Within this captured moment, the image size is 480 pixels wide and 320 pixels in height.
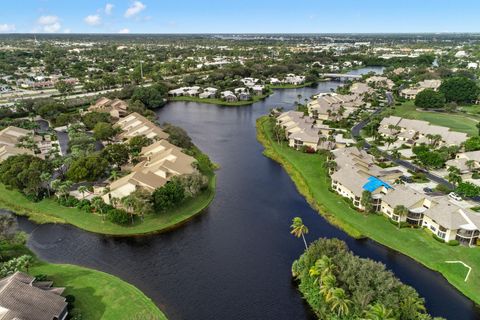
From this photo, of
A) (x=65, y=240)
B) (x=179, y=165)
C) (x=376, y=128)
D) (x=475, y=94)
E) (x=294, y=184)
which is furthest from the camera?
(x=475, y=94)

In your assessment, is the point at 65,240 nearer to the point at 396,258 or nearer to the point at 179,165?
the point at 179,165

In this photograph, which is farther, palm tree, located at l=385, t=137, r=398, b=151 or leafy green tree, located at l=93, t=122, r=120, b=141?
leafy green tree, located at l=93, t=122, r=120, b=141

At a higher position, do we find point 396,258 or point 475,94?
point 475,94

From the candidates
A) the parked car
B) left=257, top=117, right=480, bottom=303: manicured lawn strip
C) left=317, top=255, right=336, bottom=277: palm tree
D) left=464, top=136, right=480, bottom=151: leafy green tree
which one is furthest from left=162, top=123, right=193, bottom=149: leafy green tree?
left=464, top=136, right=480, bottom=151: leafy green tree

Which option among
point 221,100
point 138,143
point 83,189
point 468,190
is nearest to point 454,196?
point 468,190

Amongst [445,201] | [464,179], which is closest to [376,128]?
[464,179]

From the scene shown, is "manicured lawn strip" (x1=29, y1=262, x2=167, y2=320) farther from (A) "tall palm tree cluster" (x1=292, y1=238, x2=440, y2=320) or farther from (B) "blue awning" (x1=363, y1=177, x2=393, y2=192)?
(B) "blue awning" (x1=363, y1=177, x2=393, y2=192)

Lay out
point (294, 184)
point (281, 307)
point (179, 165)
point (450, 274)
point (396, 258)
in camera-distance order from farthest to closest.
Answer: point (294, 184), point (179, 165), point (396, 258), point (450, 274), point (281, 307)
